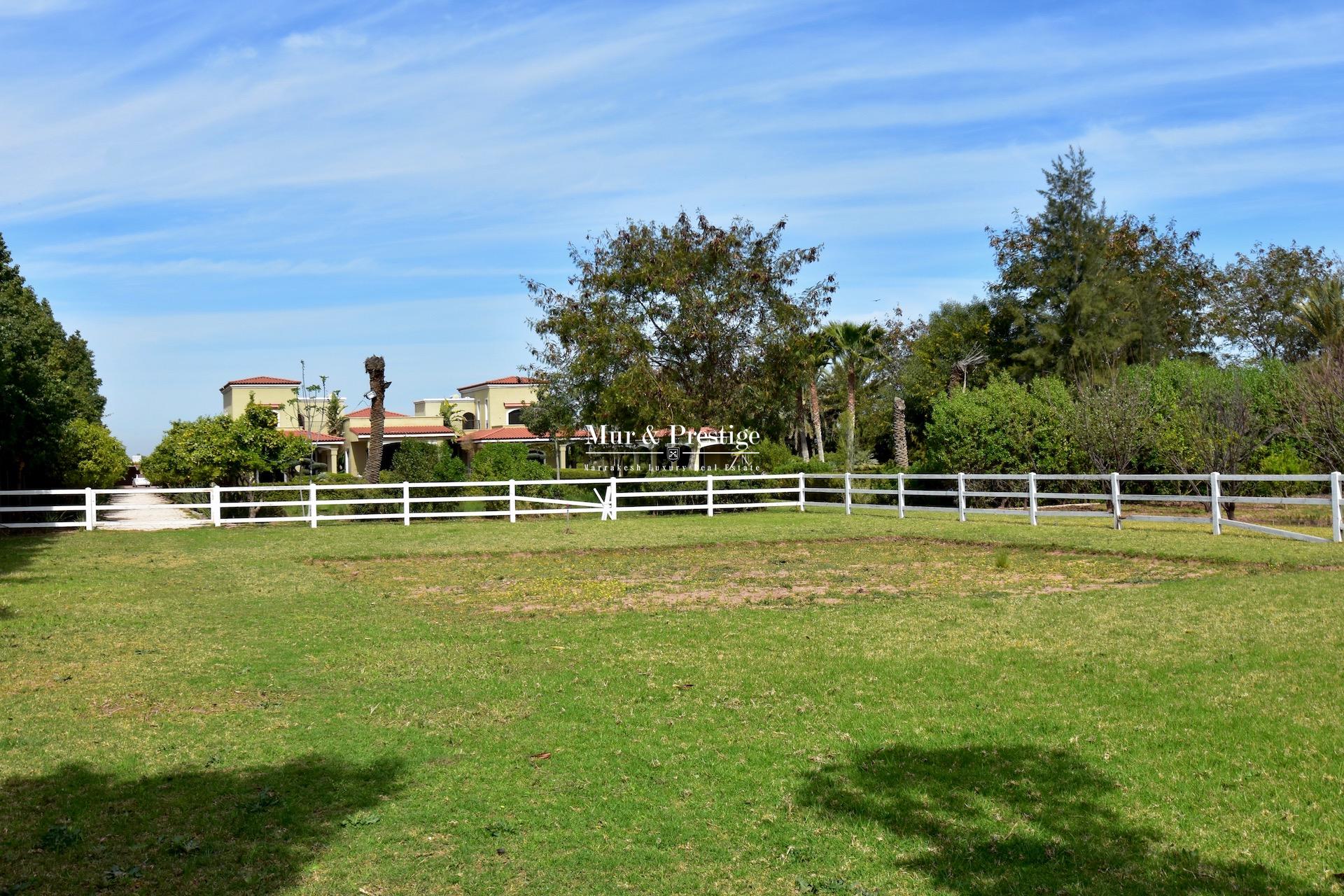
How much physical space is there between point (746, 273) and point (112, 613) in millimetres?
26829

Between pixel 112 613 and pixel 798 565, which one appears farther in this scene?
pixel 798 565

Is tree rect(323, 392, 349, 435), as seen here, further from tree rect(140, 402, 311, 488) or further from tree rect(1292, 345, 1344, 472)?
tree rect(1292, 345, 1344, 472)

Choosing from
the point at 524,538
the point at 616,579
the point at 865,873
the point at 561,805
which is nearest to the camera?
the point at 865,873

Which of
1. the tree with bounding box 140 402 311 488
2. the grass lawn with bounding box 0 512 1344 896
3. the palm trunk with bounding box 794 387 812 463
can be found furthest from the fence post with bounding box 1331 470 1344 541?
the palm trunk with bounding box 794 387 812 463

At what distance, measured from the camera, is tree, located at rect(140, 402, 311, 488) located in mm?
34406

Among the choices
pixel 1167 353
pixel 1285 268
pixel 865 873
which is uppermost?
pixel 1285 268

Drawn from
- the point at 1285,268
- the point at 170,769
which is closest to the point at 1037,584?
the point at 170,769

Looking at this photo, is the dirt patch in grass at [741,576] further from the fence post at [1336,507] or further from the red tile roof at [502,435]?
the red tile roof at [502,435]

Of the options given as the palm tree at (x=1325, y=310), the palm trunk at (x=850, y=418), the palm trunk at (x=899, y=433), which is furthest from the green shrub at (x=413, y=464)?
the palm tree at (x=1325, y=310)

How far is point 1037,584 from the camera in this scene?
14008 millimetres

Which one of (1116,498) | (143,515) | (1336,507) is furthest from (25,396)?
(1336,507)

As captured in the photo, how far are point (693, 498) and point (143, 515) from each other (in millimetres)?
19154

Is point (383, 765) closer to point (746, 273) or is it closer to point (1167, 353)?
point (746, 273)

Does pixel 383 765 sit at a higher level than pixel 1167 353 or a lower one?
lower
